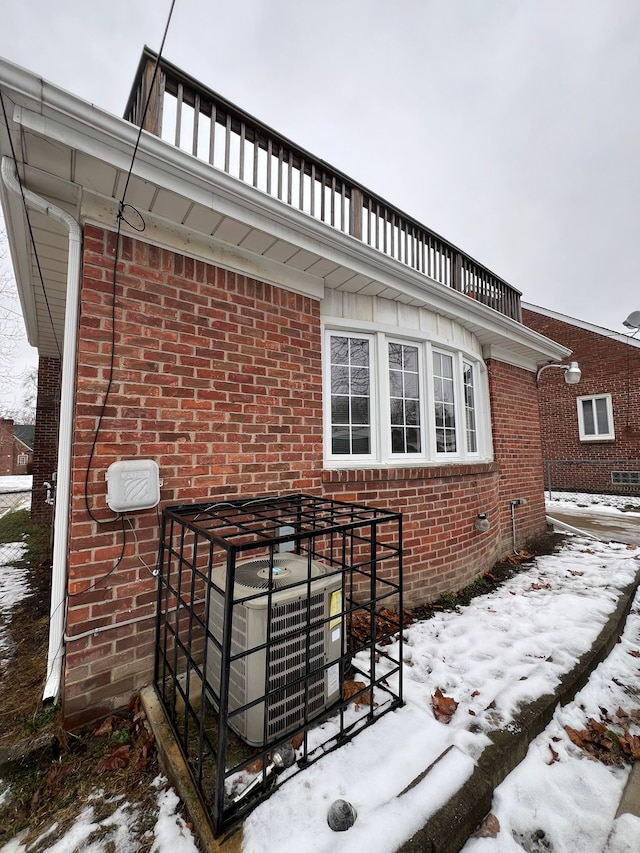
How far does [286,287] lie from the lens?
305cm

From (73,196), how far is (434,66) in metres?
4.73

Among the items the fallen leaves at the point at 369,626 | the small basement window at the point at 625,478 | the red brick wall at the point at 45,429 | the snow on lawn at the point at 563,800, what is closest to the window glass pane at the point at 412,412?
the fallen leaves at the point at 369,626

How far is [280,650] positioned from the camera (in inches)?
68.7

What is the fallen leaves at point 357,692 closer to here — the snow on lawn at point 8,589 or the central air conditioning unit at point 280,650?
the central air conditioning unit at point 280,650

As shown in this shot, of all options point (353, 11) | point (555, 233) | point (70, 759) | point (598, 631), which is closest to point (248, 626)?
point (70, 759)

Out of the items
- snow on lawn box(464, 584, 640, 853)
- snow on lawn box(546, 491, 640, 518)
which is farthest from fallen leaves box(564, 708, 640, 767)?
snow on lawn box(546, 491, 640, 518)

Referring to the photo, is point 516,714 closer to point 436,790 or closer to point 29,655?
point 436,790

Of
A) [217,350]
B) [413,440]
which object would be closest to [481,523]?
[413,440]

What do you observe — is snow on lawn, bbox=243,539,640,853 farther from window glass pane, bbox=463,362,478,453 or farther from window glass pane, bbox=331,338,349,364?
window glass pane, bbox=331,338,349,364

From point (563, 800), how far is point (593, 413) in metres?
13.6

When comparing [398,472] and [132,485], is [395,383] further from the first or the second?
[132,485]


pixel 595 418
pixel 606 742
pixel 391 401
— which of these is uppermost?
pixel 595 418

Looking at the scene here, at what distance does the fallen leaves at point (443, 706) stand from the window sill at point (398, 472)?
166 centimetres

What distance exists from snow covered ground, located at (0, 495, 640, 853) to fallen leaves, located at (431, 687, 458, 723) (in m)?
0.02
